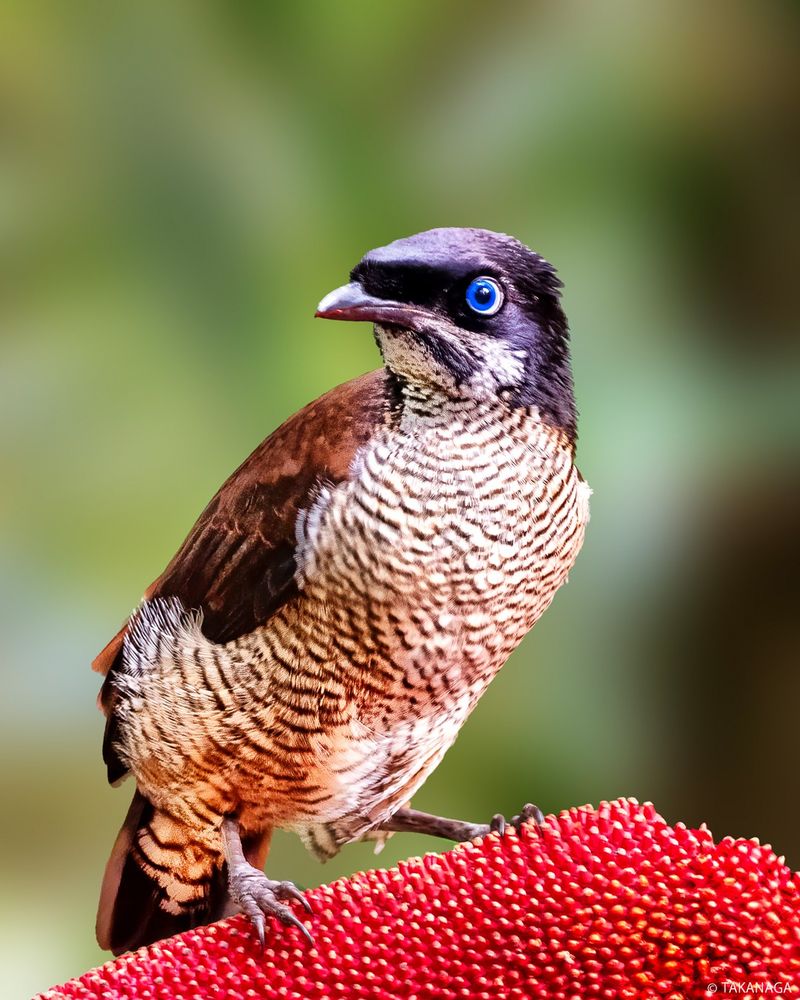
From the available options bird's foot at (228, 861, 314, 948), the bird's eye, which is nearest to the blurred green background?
bird's foot at (228, 861, 314, 948)

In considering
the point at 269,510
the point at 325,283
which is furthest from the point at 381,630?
the point at 325,283

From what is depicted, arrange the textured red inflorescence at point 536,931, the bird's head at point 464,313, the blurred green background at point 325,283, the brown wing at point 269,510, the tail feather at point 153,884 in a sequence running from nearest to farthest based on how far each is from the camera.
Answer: the textured red inflorescence at point 536,931 < the bird's head at point 464,313 < the brown wing at point 269,510 < the tail feather at point 153,884 < the blurred green background at point 325,283

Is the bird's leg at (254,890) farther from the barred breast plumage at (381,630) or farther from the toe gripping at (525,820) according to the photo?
the toe gripping at (525,820)

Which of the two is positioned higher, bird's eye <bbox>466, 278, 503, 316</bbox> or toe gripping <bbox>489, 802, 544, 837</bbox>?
bird's eye <bbox>466, 278, 503, 316</bbox>

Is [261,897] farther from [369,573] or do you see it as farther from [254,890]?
[369,573]

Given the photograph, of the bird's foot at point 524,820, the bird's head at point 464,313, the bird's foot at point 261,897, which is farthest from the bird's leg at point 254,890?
the bird's head at point 464,313

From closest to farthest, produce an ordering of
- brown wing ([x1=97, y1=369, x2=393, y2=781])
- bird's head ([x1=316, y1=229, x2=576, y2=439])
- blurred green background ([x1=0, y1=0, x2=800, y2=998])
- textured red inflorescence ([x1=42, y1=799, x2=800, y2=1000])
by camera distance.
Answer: textured red inflorescence ([x1=42, y1=799, x2=800, y2=1000]) < bird's head ([x1=316, y1=229, x2=576, y2=439]) < brown wing ([x1=97, y1=369, x2=393, y2=781]) < blurred green background ([x1=0, y1=0, x2=800, y2=998])

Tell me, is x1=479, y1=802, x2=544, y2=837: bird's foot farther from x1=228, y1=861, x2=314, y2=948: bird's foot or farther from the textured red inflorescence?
x1=228, y1=861, x2=314, y2=948: bird's foot

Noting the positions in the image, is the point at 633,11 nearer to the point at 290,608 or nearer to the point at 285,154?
the point at 285,154
